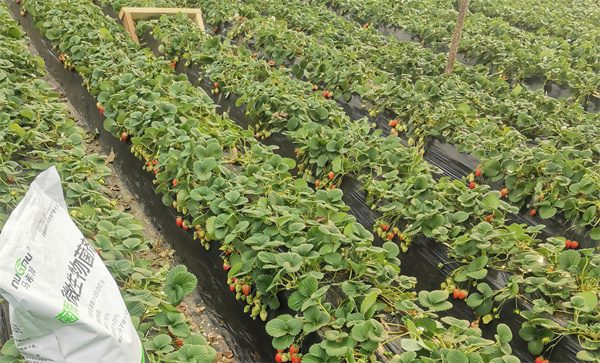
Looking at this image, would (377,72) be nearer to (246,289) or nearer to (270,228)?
(270,228)

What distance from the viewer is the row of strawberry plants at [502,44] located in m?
5.74

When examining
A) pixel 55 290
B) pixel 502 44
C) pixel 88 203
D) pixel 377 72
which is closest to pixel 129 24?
pixel 377 72

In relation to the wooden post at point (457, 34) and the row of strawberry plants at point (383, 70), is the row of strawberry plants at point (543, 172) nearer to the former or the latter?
the row of strawberry plants at point (383, 70)

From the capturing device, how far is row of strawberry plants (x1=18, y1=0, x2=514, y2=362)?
2.12m

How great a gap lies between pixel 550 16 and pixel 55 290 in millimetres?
9789

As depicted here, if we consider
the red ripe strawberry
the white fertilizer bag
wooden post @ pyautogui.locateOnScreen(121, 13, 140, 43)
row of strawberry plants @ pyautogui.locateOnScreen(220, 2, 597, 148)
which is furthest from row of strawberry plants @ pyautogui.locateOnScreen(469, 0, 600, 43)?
the white fertilizer bag

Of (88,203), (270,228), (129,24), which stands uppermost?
(129,24)

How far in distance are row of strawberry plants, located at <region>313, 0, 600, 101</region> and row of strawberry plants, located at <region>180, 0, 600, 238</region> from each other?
82.1 inches

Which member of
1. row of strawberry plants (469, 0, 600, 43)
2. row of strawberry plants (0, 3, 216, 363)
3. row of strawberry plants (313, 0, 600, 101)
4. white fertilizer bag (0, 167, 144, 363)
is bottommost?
row of strawberry plants (0, 3, 216, 363)

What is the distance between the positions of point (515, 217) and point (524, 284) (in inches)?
46.2

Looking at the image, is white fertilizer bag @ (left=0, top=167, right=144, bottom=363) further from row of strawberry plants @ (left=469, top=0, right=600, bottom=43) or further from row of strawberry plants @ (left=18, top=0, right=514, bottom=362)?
row of strawberry plants @ (left=469, top=0, right=600, bottom=43)

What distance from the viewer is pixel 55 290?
0.96m

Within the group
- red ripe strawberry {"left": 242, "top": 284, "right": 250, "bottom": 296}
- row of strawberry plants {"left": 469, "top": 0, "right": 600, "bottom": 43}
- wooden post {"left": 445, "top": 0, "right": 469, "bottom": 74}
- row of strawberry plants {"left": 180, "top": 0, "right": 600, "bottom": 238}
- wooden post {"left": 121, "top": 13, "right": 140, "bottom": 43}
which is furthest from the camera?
row of strawberry plants {"left": 469, "top": 0, "right": 600, "bottom": 43}

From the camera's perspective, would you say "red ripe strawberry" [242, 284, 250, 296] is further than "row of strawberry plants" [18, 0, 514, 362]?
Yes
